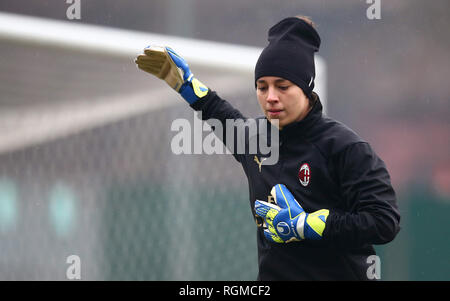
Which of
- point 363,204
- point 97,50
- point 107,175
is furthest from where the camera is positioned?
point 107,175

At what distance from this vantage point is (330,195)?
1176 mm

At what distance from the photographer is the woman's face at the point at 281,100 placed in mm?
1184

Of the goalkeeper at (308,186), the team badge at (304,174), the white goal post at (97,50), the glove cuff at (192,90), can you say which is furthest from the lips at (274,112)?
the white goal post at (97,50)

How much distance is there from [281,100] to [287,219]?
250 millimetres

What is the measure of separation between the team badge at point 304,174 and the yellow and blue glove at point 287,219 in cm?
4

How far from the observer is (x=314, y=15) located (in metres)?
5.12

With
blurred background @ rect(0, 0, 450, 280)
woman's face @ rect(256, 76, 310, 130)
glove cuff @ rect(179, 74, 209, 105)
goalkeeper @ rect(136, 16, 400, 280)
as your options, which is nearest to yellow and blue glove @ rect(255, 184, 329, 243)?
goalkeeper @ rect(136, 16, 400, 280)

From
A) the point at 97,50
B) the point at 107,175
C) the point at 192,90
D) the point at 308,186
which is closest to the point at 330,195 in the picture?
the point at 308,186

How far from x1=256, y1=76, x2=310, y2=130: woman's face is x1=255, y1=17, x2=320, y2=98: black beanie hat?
0.01 metres

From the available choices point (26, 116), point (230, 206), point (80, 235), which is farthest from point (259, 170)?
point (80, 235)

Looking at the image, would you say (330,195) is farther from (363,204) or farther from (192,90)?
(192,90)

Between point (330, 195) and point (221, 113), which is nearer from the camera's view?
point (330, 195)

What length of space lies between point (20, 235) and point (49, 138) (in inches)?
16.4

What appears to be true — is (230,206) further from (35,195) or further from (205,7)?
(205,7)
